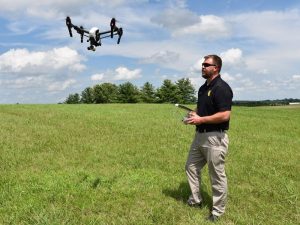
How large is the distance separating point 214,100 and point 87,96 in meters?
139

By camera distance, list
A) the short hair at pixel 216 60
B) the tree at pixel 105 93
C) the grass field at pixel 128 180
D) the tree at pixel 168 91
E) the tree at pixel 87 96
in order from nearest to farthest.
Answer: the short hair at pixel 216 60 < the grass field at pixel 128 180 < the tree at pixel 168 91 < the tree at pixel 105 93 < the tree at pixel 87 96

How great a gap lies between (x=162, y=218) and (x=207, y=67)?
130 inches

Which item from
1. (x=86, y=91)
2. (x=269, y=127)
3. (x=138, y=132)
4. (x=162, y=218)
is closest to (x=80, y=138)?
(x=138, y=132)

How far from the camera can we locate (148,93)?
125562 millimetres

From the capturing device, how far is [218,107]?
8.54 metres

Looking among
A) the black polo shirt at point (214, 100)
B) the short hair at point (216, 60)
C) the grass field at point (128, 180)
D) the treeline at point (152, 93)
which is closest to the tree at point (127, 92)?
the treeline at point (152, 93)

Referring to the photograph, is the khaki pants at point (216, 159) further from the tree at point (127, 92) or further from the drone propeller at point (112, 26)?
the tree at point (127, 92)

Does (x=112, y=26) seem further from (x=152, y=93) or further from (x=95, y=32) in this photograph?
(x=152, y=93)

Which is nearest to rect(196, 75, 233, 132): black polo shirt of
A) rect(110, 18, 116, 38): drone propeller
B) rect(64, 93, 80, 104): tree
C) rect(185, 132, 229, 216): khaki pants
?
rect(185, 132, 229, 216): khaki pants

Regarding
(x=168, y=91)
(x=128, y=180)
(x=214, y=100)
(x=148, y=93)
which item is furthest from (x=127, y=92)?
(x=214, y=100)

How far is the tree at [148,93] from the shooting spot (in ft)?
408

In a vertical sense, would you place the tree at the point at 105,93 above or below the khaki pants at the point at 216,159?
above

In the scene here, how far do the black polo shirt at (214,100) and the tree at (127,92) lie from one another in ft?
382

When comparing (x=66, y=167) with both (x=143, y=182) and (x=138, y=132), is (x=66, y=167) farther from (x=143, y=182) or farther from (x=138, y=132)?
(x=138, y=132)
